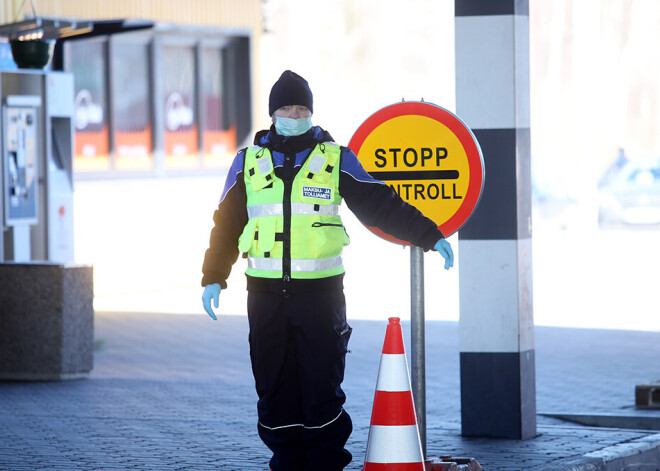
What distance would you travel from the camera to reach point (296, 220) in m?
5.64

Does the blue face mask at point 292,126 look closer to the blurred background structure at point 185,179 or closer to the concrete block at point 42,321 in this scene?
the concrete block at point 42,321

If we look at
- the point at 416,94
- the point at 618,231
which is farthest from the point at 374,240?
the point at 416,94

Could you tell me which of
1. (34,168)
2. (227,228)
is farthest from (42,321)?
(227,228)

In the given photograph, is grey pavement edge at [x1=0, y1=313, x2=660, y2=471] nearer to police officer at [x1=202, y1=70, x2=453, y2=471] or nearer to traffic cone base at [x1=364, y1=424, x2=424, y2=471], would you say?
police officer at [x1=202, y1=70, x2=453, y2=471]

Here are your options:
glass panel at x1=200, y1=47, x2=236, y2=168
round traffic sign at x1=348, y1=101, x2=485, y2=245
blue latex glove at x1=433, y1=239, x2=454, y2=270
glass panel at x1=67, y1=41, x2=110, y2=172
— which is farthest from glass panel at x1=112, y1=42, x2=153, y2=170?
blue latex glove at x1=433, y1=239, x2=454, y2=270

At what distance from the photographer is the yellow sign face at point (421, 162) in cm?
597

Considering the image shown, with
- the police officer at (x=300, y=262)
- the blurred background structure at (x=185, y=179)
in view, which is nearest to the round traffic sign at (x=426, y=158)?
the police officer at (x=300, y=262)

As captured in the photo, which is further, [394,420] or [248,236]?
[248,236]

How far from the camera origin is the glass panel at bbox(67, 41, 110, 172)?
16.9m

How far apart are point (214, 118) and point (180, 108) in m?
0.71

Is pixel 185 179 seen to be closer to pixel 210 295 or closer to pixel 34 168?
pixel 34 168

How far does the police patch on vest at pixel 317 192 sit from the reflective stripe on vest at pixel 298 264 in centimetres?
26

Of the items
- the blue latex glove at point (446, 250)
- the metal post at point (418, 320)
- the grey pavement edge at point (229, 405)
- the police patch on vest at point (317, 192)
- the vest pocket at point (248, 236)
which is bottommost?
the grey pavement edge at point (229, 405)

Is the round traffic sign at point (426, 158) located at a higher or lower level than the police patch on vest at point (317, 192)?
higher
